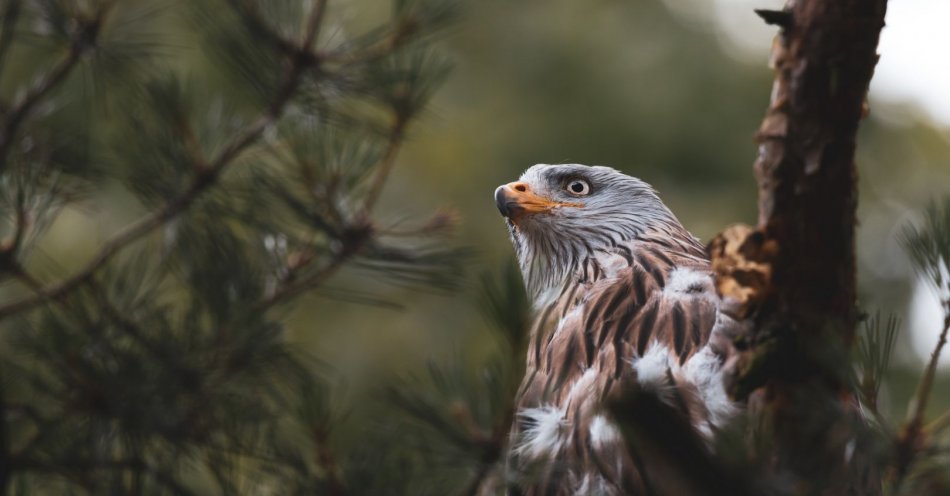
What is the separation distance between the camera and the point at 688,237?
12.0 feet

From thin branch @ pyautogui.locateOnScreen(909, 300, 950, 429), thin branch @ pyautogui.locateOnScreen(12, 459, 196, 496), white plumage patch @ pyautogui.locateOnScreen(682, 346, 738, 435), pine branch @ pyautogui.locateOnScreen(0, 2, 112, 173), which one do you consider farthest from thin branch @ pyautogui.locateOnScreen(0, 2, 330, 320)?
thin branch @ pyautogui.locateOnScreen(909, 300, 950, 429)

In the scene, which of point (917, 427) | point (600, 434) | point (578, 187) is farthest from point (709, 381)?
point (578, 187)

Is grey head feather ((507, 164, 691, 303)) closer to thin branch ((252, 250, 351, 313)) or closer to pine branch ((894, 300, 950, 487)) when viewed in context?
thin branch ((252, 250, 351, 313))

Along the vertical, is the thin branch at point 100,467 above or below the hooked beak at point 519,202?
below

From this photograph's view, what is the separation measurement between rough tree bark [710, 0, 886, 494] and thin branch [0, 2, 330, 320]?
1494 millimetres

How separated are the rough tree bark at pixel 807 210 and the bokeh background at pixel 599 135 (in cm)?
550

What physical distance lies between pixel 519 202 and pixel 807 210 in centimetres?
192

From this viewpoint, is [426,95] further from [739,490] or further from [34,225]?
[739,490]

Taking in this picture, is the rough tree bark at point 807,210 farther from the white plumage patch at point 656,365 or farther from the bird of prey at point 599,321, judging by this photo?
the white plumage patch at point 656,365

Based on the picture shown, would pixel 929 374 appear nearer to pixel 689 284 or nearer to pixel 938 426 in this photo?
pixel 938 426

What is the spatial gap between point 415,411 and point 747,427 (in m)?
0.78

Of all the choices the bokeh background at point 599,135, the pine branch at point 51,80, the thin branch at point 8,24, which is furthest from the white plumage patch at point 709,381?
the bokeh background at point 599,135

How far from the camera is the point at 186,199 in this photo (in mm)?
2781

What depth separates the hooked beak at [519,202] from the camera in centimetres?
356
